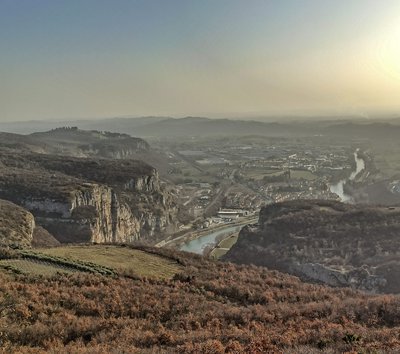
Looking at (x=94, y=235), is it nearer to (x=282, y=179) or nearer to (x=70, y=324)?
(x=70, y=324)

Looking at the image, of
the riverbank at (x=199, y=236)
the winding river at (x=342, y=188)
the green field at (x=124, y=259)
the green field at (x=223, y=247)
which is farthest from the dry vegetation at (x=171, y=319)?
the winding river at (x=342, y=188)

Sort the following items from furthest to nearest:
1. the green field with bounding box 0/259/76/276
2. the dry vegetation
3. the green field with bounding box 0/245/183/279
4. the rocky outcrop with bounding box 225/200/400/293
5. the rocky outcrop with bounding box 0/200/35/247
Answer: the rocky outcrop with bounding box 225/200/400/293 < the rocky outcrop with bounding box 0/200/35/247 < the green field with bounding box 0/245/183/279 < the green field with bounding box 0/259/76/276 < the dry vegetation

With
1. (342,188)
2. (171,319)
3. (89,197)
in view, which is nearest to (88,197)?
(89,197)

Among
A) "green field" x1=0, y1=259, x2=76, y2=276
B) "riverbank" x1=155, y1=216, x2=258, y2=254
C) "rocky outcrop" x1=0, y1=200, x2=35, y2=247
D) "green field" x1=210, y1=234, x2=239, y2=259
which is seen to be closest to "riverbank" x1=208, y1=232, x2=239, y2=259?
"green field" x1=210, y1=234, x2=239, y2=259

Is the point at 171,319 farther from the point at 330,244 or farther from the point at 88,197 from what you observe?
the point at 88,197

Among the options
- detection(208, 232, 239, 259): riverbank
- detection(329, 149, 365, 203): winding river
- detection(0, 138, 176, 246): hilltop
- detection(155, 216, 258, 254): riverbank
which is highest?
detection(0, 138, 176, 246): hilltop

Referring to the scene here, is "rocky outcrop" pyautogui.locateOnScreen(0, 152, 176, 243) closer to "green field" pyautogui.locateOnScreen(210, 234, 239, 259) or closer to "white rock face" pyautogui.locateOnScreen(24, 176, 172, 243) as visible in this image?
"white rock face" pyautogui.locateOnScreen(24, 176, 172, 243)
